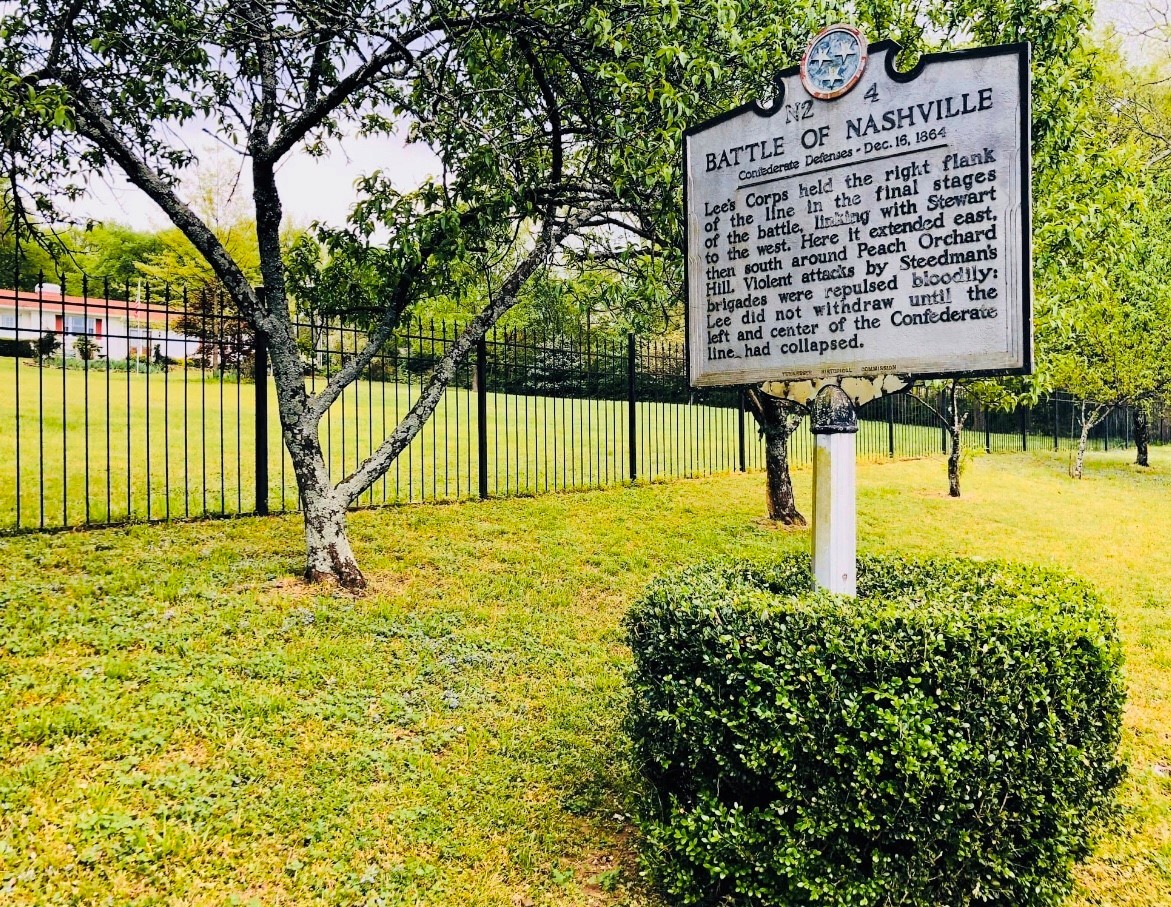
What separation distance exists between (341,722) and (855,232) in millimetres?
3737

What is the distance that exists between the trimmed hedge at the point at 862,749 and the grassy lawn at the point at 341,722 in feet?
1.41

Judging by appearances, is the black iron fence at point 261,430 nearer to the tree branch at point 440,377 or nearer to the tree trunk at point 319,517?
the tree branch at point 440,377

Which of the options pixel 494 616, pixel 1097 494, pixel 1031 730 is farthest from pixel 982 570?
pixel 1097 494

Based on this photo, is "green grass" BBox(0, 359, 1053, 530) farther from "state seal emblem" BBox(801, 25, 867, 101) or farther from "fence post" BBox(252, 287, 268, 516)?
"state seal emblem" BBox(801, 25, 867, 101)

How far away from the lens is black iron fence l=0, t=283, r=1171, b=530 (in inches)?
297

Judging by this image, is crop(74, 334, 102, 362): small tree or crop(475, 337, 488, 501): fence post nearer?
crop(74, 334, 102, 362): small tree

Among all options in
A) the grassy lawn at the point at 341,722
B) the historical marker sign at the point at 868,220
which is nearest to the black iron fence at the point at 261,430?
the grassy lawn at the point at 341,722

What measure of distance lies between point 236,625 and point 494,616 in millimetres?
1855

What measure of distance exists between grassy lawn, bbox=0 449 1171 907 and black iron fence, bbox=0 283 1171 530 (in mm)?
1443

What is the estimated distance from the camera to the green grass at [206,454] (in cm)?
771

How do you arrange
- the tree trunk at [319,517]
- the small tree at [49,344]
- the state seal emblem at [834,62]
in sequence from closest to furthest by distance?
the state seal emblem at [834,62] < the tree trunk at [319,517] < the small tree at [49,344]

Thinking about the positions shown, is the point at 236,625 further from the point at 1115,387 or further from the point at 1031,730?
the point at 1115,387

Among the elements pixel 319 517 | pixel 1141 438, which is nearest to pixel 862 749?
pixel 319 517

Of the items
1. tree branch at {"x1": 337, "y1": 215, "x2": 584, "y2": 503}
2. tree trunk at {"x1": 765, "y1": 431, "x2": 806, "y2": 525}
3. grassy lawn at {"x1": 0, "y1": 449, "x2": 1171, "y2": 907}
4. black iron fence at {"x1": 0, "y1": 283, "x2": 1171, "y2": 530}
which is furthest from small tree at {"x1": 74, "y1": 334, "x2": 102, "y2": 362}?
tree trunk at {"x1": 765, "y1": 431, "x2": 806, "y2": 525}
